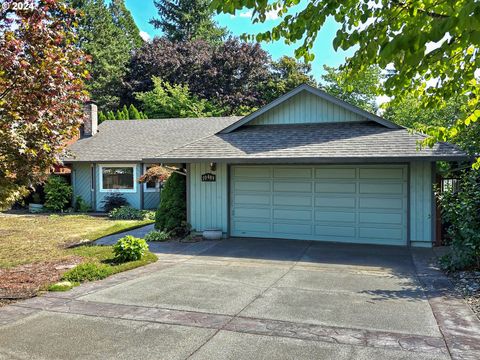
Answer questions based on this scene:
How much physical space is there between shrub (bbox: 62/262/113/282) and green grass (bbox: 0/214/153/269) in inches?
68.6

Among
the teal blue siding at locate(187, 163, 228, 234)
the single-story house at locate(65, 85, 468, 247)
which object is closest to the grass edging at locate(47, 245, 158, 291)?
the teal blue siding at locate(187, 163, 228, 234)

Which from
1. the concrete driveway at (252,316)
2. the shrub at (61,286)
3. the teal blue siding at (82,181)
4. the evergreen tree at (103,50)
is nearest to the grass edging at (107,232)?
the concrete driveway at (252,316)

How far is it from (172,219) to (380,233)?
6105mm

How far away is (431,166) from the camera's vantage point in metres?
10.7

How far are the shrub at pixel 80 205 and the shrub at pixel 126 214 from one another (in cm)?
235

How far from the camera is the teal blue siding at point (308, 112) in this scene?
43.3 ft

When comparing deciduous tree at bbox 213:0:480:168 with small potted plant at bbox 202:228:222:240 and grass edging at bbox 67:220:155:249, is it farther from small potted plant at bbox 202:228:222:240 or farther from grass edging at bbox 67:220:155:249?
grass edging at bbox 67:220:155:249

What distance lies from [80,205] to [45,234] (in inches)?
279

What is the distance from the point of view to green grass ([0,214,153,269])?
32.8ft

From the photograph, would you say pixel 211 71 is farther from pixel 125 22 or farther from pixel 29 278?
pixel 29 278

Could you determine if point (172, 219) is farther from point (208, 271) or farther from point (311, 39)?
point (311, 39)

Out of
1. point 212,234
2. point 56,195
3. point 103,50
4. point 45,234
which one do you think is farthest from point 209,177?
point 103,50

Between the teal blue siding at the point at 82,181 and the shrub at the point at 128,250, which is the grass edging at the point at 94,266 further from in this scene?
the teal blue siding at the point at 82,181

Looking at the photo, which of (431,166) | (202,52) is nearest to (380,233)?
(431,166)
